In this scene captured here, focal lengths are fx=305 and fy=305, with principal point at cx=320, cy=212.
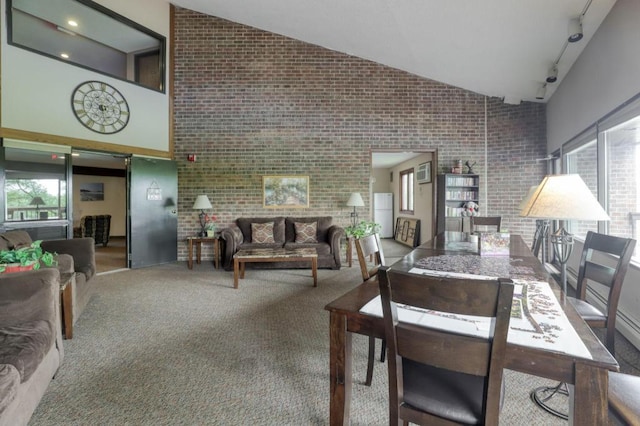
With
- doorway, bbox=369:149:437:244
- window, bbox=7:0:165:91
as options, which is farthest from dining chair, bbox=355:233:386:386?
window, bbox=7:0:165:91

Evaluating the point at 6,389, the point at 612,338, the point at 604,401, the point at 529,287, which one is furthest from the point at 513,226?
the point at 6,389

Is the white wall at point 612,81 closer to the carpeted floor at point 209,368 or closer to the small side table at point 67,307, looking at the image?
the carpeted floor at point 209,368

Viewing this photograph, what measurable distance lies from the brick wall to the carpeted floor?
2607 millimetres

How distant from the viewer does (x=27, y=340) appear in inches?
62.4

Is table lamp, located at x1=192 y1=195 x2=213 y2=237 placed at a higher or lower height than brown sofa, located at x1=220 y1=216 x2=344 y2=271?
higher

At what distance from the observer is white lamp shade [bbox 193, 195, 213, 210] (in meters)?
5.28

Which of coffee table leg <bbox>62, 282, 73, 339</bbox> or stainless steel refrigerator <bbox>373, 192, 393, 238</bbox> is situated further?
stainless steel refrigerator <bbox>373, 192, 393, 238</bbox>

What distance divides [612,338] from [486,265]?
0.72 metres

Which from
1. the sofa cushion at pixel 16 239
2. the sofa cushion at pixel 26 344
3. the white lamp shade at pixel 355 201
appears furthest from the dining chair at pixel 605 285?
the sofa cushion at pixel 16 239

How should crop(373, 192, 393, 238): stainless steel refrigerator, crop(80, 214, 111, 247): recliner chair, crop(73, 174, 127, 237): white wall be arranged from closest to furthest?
crop(80, 214, 111, 247): recliner chair
crop(73, 174, 127, 237): white wall
crop(373, 192, 393, 238): stainless steel refrigerator

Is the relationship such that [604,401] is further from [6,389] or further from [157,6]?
[157,6]

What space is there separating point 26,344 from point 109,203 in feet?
29.3

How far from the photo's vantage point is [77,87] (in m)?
4.41

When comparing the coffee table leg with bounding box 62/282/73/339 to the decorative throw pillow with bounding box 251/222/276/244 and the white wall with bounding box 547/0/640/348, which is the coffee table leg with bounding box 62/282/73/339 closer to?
the decorative throw pillow with bounding box 251/222/276/244
